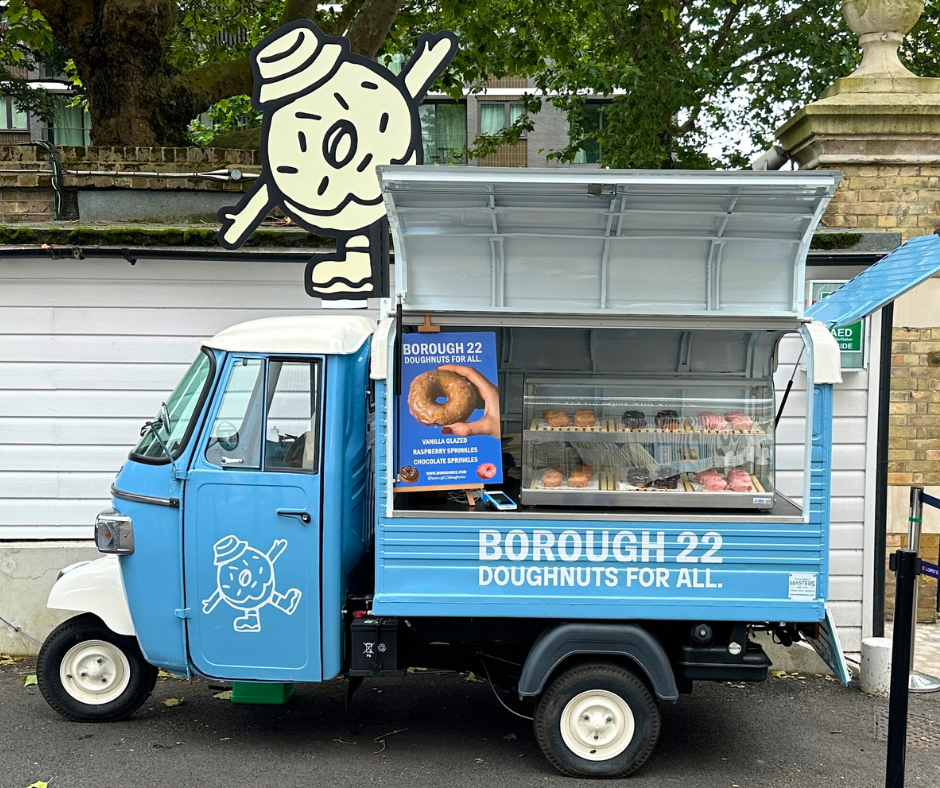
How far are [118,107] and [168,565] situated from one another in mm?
5521

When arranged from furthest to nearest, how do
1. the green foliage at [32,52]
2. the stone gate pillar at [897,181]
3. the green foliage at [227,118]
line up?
the green foliage at [227,118] < the green foliage at [32,52] < the stone gate pillar at [897,181]

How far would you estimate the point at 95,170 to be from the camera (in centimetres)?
718

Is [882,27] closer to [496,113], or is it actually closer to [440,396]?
[440,396]

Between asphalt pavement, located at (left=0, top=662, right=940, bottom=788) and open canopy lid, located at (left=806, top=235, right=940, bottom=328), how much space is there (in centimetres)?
227

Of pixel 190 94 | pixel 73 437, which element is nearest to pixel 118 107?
pixel 190 94

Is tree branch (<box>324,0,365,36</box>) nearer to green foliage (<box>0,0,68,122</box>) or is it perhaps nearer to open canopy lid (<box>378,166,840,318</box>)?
green foliage (<box>0,0,68,122</box>)

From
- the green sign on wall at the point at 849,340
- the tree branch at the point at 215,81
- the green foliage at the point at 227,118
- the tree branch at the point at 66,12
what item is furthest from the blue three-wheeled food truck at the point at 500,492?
the green foliage at the point at 227,118

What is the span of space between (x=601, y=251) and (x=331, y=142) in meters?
2.67

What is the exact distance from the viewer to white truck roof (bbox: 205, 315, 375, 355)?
4.82m

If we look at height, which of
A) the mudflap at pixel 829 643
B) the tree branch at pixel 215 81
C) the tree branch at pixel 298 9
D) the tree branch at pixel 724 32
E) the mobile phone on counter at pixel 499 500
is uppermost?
the tree branch at pixel 724 32

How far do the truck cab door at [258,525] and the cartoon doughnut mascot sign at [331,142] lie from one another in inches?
78.2

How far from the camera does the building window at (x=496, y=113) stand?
1080 inches

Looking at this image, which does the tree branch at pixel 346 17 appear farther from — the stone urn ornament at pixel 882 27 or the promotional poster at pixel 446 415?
the promotional poster at pixel 446 415

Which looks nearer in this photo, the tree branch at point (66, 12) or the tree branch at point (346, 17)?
the tree branch at point (66, 12)
